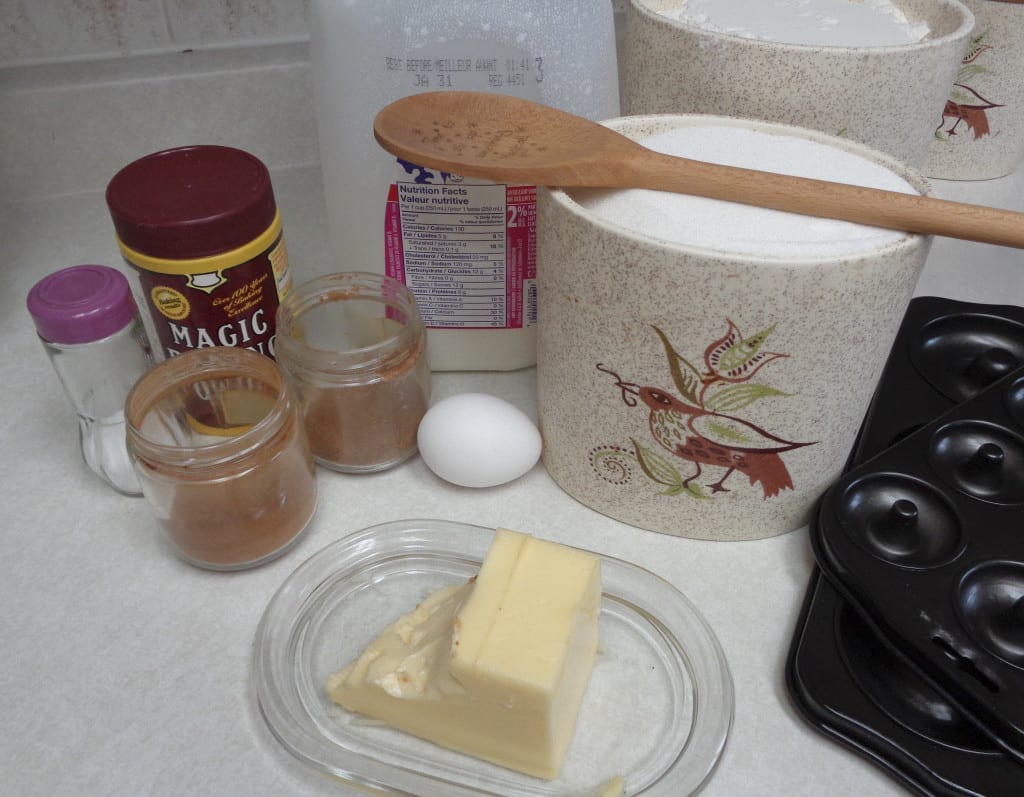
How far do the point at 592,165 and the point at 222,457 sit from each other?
253 mm

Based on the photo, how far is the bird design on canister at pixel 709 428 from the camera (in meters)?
0.44

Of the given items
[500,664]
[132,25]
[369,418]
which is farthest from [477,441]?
[132,25]

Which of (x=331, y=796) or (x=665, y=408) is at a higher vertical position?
(x=665, y=408)

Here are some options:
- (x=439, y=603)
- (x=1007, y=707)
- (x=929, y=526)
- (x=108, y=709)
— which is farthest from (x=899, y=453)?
(x=108, y=709)

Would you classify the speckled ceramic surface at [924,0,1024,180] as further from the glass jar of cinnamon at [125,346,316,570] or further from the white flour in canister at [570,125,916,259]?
the glass jar of cinnamon at [125,346,316,570]

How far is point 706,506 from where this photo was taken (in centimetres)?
52

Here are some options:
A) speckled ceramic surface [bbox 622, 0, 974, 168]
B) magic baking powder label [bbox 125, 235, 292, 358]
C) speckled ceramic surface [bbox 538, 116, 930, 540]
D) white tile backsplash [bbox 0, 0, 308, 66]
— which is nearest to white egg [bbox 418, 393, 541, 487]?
speckled ceramic surface [bbox 538, 116, 930, 540]

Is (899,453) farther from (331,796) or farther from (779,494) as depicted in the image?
(331,796)

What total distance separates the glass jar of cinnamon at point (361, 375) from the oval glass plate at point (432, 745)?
0.22 feet

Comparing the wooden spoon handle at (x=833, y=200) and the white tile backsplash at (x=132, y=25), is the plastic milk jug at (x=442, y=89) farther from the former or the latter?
the white tile backsplash at (x=132, y=25)

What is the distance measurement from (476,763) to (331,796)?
0.24 ft

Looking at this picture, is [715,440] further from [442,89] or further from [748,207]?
[442,89]

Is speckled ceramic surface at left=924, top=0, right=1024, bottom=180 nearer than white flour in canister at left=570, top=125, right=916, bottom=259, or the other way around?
white flour in canister at left=570, top=125, right=916, bottom=259

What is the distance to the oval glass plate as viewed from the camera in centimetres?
42
